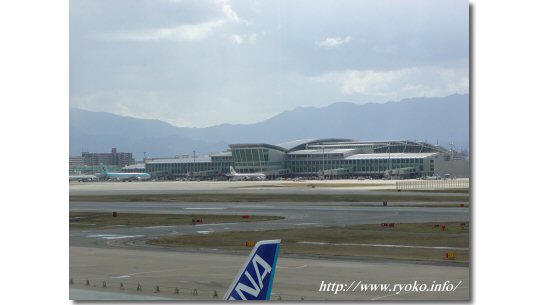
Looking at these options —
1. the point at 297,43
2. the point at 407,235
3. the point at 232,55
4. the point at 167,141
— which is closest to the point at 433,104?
the point at 297,43

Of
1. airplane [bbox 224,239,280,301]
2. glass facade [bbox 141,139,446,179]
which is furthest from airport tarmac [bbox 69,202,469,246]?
airplane [bbox 224,239,280,301]

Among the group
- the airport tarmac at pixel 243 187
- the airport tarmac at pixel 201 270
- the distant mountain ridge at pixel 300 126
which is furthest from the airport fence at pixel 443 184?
the airport tarmac at pixel 201 270

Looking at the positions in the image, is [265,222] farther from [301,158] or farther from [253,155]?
[253,155]

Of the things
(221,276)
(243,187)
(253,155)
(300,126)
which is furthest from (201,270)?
(243,187)

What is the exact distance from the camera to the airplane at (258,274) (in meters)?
16.7

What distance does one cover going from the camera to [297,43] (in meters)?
29.8

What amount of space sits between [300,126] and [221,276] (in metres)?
7.83

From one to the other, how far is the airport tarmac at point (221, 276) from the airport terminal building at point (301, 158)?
4.86 metres

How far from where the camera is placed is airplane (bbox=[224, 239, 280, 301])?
16734 mm

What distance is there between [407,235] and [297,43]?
77.6 ft

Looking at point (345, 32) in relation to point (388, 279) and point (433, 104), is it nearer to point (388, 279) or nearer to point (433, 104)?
point (433, 104)

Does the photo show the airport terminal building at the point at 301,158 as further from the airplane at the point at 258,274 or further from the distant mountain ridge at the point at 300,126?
the airplane at the point at 258,274

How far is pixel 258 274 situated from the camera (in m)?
17.0
